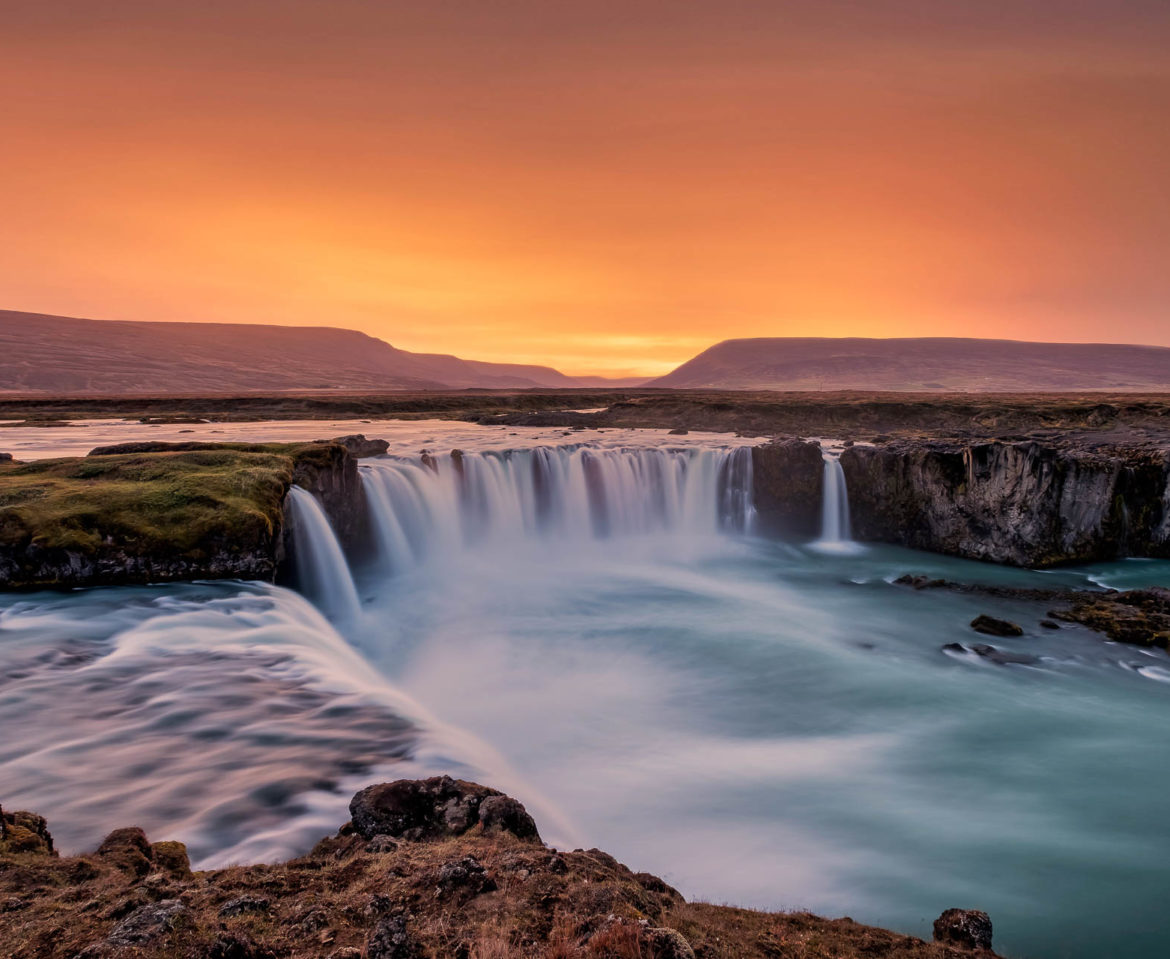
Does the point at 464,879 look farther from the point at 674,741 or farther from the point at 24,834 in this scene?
the point at 674,741

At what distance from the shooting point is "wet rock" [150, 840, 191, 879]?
5.87 metres

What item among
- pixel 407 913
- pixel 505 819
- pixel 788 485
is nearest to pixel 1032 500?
pixel 788 485

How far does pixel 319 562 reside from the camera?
19.0 metres

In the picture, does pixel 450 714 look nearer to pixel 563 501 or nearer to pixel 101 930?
pixel 101 930

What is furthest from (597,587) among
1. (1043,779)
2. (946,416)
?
(946,416)

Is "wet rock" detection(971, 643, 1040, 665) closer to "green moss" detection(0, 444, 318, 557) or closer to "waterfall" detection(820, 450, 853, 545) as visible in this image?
"waterfall" detection(820, 450, 853, 545)

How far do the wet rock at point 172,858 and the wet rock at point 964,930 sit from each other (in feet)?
21.5

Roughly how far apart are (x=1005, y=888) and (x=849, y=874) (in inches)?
76.1

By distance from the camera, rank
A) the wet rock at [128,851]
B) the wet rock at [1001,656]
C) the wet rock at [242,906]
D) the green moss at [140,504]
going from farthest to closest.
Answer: the wet rock at [1001,656] < the green moss at [140,504] < the wet rock at [128,851] < the wet rock at [242,906]

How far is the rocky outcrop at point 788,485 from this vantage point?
102 ft

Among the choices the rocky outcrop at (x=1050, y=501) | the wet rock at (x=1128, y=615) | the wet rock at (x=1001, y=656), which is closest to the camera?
the wet rock at (x=1001, y=656)

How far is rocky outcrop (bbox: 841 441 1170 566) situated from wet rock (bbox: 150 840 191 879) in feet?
87.7

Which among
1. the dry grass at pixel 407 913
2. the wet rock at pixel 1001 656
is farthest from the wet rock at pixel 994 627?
the dry grass at pixel 407 913

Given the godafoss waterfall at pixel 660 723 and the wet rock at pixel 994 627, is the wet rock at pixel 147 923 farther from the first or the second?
the wet rock at pixel 994 627
